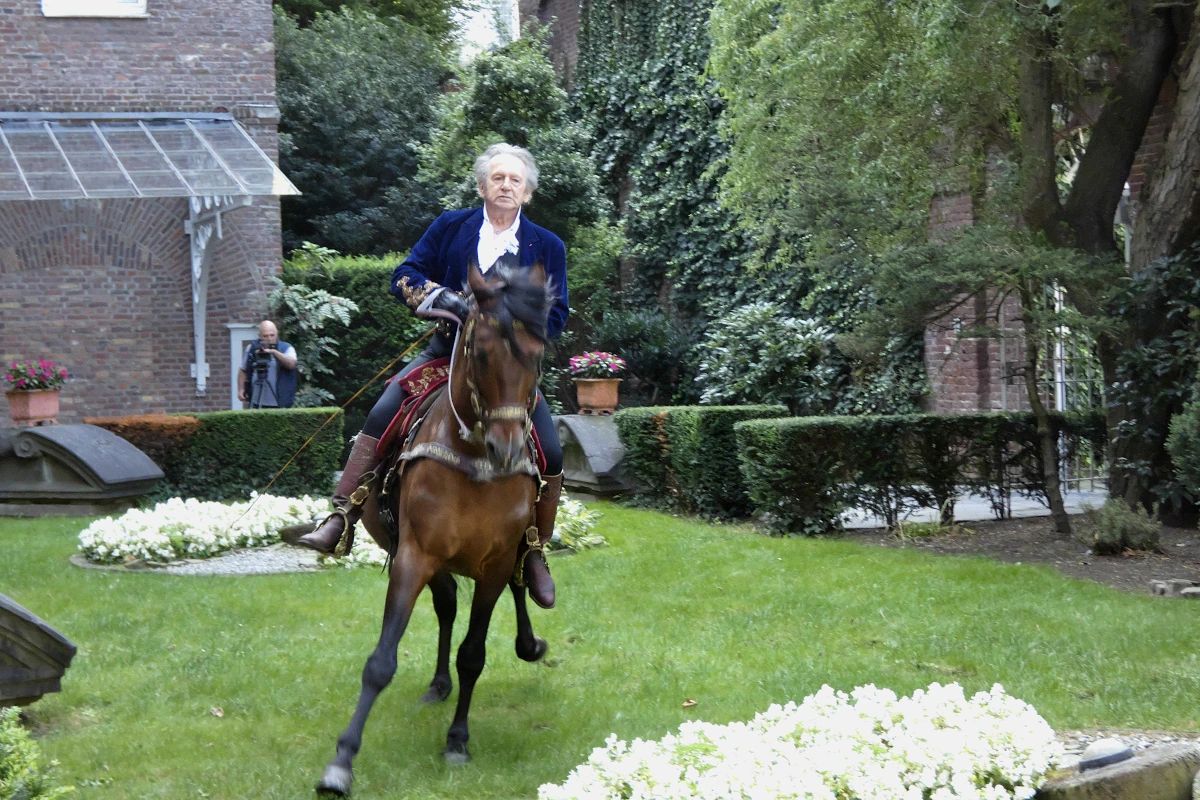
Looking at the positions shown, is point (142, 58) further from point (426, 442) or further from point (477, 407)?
point (477, 407)

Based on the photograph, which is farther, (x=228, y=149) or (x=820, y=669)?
(x=228, y=149)

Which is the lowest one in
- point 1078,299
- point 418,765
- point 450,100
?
point 418,765

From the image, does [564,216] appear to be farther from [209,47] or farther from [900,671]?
[900,671]

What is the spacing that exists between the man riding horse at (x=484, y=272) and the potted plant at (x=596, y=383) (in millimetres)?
9354

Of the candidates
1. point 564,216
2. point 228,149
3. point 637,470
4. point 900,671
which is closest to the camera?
point 900,671

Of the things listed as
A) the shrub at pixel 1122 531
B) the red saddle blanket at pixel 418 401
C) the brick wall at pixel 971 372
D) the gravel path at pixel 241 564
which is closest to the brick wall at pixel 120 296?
the gravel path at pixel 241 564

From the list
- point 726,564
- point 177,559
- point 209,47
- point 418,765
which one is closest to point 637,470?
point 726,564

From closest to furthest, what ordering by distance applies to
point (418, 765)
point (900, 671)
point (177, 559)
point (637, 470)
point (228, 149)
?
point (418, 765)
point (900, 671)
point (177, 559)
point (637, 470)
point (228, 149)

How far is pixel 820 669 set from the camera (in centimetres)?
626

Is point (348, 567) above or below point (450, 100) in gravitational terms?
below

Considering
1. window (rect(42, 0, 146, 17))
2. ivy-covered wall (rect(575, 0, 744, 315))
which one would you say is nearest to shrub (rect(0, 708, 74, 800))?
window (rect(42, 0, 146, 17))

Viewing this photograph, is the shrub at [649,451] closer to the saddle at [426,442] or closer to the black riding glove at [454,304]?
the saddle at [426,442]

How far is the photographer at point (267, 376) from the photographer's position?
1508cm

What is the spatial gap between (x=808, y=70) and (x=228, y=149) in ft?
30.9
